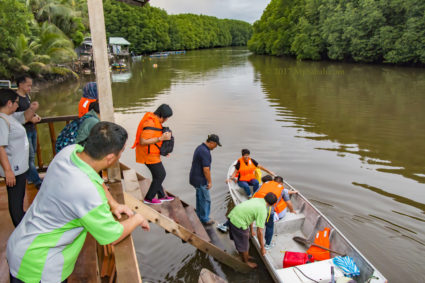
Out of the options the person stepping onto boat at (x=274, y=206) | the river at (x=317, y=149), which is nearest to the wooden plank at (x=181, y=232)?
the river at (x=317, y=149)

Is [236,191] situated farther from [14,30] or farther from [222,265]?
[14,30]

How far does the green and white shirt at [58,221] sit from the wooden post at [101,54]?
58.0 inches

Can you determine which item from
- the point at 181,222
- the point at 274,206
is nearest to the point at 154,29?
the point at 274,206

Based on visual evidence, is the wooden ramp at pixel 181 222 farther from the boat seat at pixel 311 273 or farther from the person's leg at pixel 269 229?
the boat seat at pixel 311 273

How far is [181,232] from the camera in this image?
442 cm

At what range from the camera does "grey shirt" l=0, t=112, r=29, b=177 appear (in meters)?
3.16

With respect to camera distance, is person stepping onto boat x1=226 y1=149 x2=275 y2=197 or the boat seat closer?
the boat seat

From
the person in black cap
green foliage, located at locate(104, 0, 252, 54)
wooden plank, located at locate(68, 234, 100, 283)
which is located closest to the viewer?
wooden plank, located at locate(68, 234, 100, 283)

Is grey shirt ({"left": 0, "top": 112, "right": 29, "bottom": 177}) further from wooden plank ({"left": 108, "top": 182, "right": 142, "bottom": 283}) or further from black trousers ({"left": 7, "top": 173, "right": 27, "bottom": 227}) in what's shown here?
wooden plank ({"left": 108, "top": 182, "right": 142, "bottom": 283})

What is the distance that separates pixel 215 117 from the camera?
1645cm

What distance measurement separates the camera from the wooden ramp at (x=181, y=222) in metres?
3.95

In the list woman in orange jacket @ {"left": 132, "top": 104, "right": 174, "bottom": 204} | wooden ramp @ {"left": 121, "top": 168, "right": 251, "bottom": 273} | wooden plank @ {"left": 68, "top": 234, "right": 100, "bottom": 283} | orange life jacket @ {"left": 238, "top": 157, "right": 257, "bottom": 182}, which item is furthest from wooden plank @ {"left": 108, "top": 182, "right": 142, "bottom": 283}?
orange life jacket @ {"left": 238, "top": 157, "right": 257, "bottom": 182}

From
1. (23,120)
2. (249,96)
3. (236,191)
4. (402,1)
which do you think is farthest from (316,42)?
(23,120)

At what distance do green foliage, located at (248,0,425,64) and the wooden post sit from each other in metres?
34.4
